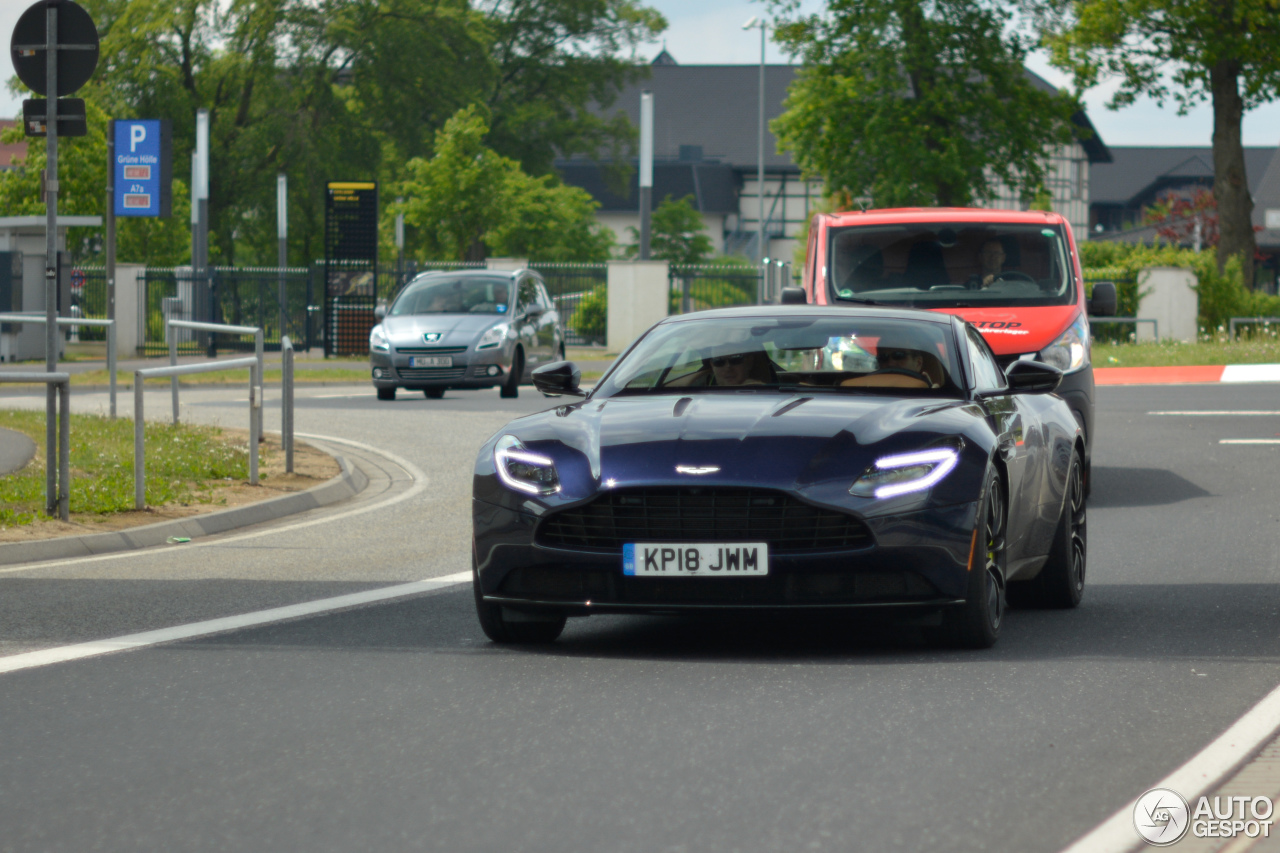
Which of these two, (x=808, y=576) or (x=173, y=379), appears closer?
(x=808, y=576)

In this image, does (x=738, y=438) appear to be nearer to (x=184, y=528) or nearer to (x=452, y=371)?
(x=184, y=528)

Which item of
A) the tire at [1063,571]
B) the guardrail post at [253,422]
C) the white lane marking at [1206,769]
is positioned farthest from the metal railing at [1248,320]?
the white lane marking at [1206,769]

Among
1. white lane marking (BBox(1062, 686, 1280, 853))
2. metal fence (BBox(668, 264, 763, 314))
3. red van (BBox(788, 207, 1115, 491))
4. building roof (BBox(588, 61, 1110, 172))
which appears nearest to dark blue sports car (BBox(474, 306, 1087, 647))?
white lane marking (BBox(1062, 686, 1280, 853))

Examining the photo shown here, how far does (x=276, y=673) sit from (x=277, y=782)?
1.73 m

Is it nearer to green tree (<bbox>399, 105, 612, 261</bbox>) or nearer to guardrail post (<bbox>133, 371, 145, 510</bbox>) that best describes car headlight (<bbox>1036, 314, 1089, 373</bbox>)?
guardrail post (<bbox>133, 371, 145, 510</bbox>)

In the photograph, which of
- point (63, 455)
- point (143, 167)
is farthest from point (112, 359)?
point (143, 167)

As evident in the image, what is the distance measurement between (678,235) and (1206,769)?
7727 centimetres

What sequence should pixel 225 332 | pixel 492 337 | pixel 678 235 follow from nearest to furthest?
pixel 225 332, pixel 492 337, pixel 678 235

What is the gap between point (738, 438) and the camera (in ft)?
22.3

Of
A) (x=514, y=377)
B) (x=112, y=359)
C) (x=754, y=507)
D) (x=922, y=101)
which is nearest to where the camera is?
(x=754, y=507)

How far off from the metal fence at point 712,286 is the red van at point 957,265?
28030 millimetres

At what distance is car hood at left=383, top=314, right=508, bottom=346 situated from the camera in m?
24.7

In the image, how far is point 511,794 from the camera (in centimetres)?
491

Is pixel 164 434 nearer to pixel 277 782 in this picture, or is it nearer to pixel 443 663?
→ pixel 443 663
